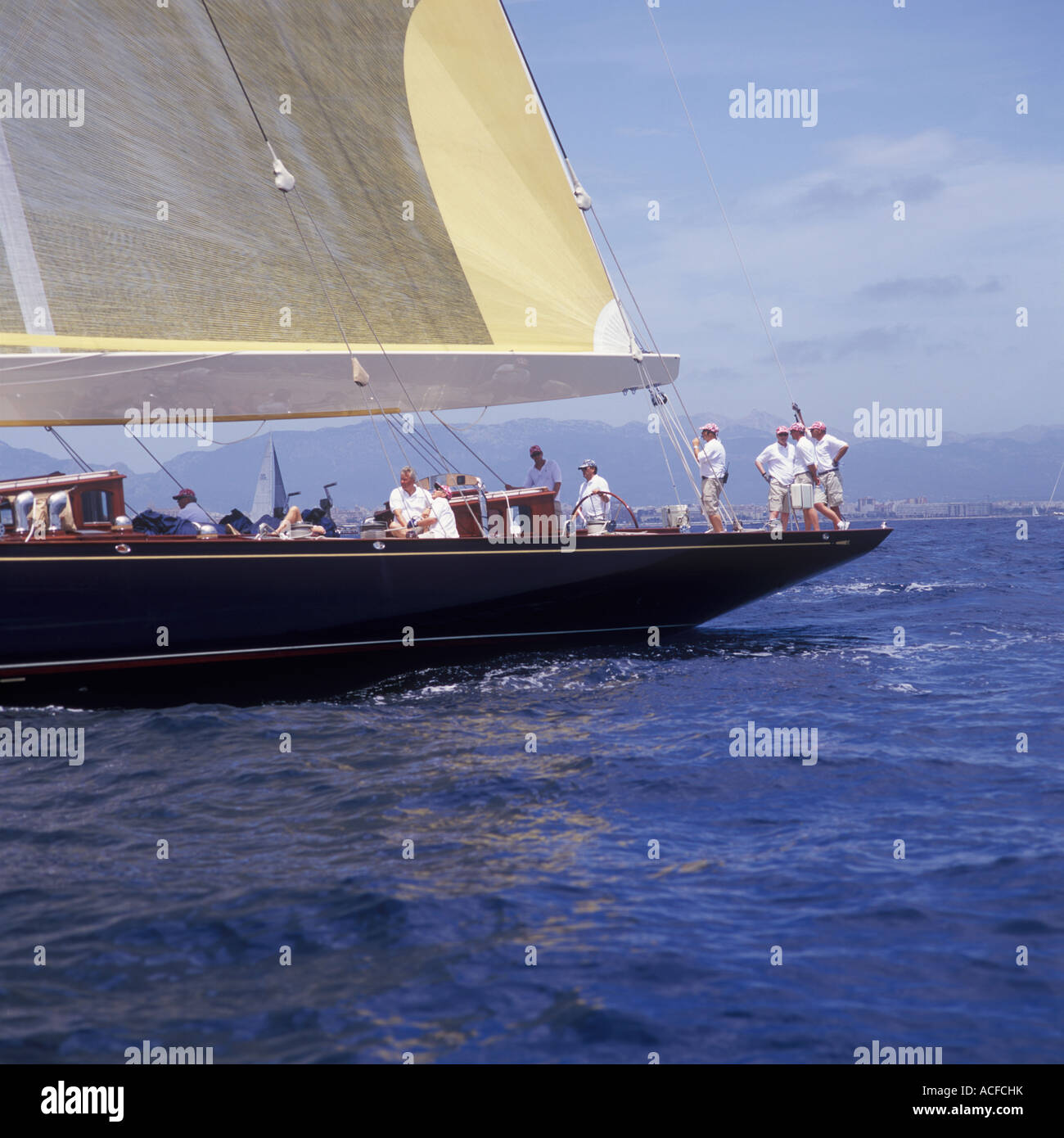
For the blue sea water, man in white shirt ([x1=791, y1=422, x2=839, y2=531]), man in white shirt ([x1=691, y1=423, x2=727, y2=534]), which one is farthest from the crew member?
man in white shirt ([x1=791, y1=422, x2=839, y2=531])

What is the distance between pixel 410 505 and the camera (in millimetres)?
14359

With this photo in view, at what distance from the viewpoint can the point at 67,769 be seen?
985cm

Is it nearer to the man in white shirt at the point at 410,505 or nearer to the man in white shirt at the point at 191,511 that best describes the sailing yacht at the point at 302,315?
the man in white shirt at the point at 410,505

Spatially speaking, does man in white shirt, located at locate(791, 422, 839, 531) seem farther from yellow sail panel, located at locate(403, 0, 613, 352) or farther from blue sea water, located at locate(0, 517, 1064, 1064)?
blue sea water, located at locate(0, 517, 1064, 1064)

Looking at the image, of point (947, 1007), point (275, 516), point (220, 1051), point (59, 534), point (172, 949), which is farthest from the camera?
point (275, 516)

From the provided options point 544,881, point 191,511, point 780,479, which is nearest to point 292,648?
point 191,511

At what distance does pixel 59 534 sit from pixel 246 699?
2870 millimetres

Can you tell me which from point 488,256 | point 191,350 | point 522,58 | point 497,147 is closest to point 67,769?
point 191,350

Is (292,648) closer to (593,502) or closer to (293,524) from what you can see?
(293,524)

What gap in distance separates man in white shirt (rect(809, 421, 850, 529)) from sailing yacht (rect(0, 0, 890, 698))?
64cm

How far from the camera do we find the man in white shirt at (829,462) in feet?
52.5

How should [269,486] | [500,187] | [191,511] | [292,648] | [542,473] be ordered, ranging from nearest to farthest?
[292,648]
[191,511]
[500,187]
[542,473]
[269,486]

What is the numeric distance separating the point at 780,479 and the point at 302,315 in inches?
291
